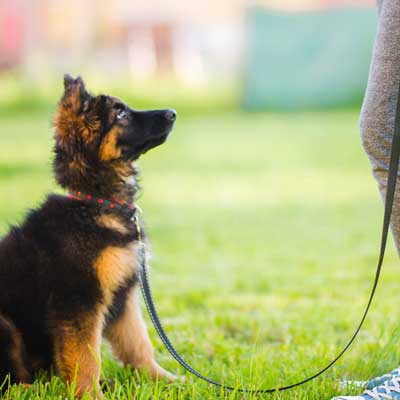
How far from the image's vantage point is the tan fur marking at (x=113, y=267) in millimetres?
2801

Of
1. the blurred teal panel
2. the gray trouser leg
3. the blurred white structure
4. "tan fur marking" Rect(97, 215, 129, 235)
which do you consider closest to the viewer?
the gray trouser leg

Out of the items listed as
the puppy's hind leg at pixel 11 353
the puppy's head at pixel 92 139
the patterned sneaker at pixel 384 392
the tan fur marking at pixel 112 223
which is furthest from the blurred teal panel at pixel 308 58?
the puppy's hind leg at pixel 11 353

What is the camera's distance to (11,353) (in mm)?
2725

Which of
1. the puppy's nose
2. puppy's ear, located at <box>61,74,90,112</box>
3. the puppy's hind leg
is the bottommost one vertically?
the puppy's hind leg

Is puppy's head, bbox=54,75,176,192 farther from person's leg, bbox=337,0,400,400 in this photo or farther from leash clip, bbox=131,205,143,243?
person's leg, bbox=337,0,400,400

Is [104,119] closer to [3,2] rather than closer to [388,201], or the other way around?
[388,201]

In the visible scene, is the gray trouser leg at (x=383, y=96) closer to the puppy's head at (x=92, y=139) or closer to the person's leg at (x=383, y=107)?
the person's leg at (x=383, y=107)

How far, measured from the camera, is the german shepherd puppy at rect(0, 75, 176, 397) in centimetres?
277

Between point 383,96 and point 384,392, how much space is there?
1.14m

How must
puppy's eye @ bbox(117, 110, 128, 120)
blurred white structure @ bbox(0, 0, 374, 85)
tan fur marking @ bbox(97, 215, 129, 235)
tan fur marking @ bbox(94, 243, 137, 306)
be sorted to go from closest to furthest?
tan fur marking @ bbox(94, 243, 137, 306), tan fur marking @ bbox(97, 215, 129, 235), puppy's eye @ bbox(117, 110, 128, 120), blurred white structure @ bbox(0, 0, 374, 85)

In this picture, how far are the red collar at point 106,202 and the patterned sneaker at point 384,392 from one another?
124 cm

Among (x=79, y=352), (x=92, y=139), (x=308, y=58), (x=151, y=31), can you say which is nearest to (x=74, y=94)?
(x=92, y=139)

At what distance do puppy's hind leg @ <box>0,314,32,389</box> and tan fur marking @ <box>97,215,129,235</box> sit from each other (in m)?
0.58

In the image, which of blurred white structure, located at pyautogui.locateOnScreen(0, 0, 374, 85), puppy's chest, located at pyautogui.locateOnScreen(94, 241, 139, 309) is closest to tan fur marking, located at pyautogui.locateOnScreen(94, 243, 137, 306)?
puppy's chest, located at pyautogui.locateOnScreen(94, 241, 139, 309)
